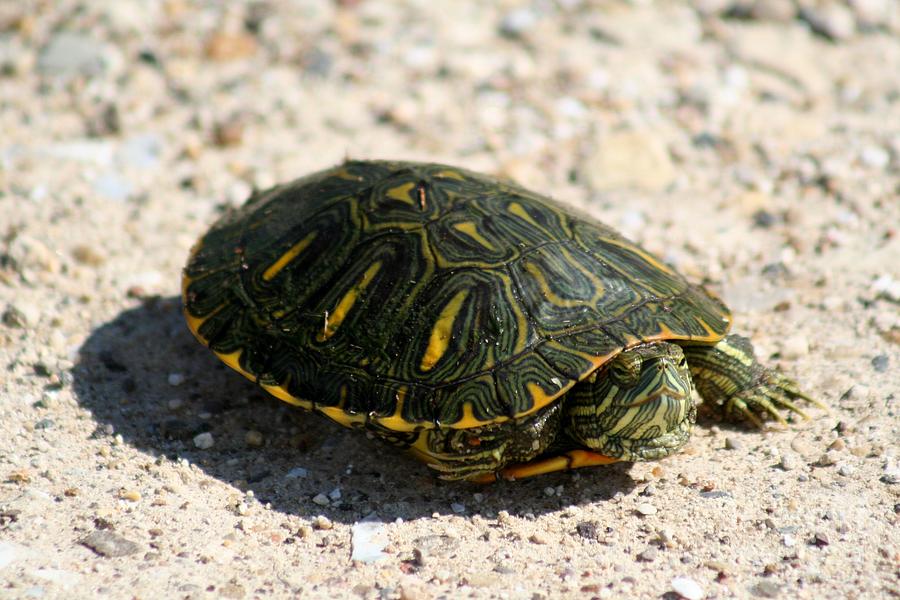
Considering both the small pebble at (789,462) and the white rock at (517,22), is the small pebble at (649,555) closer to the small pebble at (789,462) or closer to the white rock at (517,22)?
the small pebble at (789,462)

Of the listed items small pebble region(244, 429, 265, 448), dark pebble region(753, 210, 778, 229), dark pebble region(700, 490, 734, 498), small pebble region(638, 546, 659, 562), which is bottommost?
small pebble region(244, 429, 265, 448)

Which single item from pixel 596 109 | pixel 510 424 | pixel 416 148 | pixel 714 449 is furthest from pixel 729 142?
pixel 510 424

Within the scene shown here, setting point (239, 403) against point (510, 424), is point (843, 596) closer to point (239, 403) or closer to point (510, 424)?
point (510, 424)

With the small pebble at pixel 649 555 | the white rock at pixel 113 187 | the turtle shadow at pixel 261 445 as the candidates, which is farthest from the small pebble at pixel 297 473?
the white rock at pixel 113 187

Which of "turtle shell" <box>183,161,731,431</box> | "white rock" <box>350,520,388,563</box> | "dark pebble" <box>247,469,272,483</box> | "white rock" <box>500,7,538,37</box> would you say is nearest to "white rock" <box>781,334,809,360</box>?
"turtle shell" <box>183,161,731,431</box>

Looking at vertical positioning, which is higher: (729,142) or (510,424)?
(729,142)

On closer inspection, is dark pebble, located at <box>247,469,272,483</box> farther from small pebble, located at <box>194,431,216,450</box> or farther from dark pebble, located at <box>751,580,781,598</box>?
dark pebble, located at <box>751,580,781,598</box>

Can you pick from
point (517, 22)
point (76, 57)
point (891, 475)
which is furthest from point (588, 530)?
point (76, 57)
